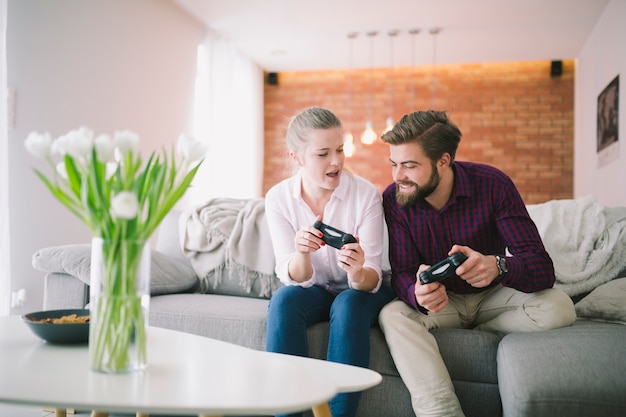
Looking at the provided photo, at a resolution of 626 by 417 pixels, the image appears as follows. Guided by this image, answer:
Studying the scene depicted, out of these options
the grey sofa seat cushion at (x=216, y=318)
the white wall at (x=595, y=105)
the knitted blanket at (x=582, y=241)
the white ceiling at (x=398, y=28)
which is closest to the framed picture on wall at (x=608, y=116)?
the white wall at (x=595, y=105)

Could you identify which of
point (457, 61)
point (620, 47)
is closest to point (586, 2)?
point (620, 47)

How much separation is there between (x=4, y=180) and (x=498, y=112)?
5316 mm

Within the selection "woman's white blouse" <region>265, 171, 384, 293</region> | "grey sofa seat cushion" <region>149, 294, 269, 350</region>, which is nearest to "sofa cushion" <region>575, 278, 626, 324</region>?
"woman's white blouse" <region>265, 171, 384, 293</region>

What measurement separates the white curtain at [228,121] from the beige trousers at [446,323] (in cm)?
344

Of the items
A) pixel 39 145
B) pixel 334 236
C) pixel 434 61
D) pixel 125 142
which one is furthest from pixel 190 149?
pixel 434 61

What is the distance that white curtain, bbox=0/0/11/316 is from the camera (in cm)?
304

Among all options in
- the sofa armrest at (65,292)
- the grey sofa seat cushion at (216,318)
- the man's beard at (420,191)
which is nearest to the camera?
the man's beard at (420,191)

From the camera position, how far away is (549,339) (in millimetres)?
1605

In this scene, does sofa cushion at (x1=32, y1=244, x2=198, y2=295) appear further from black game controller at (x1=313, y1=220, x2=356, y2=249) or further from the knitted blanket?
the knitted blanket

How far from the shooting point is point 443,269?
1.62 meters

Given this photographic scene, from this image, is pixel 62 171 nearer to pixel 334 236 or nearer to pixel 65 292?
pixel 334 236

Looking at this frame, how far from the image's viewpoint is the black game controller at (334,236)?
1732 millimetres

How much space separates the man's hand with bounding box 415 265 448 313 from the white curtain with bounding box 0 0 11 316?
2341 mm

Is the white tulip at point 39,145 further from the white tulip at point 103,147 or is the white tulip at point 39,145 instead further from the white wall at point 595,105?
the white wall at point 595,105
